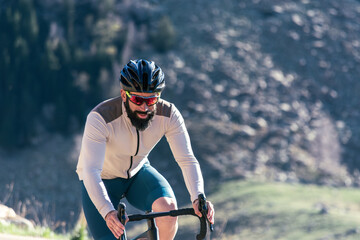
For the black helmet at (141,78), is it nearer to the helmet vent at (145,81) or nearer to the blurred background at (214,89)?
the helmet vent at (145,81)

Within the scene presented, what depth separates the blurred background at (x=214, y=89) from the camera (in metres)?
28.8

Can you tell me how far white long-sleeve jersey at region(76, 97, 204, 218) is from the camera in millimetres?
4777

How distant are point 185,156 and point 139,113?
1.50 ft

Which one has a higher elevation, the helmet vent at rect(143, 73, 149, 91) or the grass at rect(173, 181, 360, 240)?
the helmet vent at rect(143, 73, 149, 91)

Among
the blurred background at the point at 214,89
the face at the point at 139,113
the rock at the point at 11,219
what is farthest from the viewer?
the blurred background at the point at 214,89

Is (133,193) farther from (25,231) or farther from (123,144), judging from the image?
(25,231)

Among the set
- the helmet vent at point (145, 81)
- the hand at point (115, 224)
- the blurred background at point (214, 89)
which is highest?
the helmet vent at point (145, 81)

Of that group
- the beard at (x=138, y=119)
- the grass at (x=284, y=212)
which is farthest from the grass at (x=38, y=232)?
the grass at (x=284, y=212)

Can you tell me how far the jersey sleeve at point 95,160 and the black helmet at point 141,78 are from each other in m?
0.34

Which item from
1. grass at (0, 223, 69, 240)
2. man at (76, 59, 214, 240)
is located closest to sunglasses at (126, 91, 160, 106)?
man at (76, 59, 214, 240)

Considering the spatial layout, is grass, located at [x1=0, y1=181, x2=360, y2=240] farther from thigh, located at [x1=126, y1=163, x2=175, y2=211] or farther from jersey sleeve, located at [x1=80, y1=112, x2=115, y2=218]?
jersey sleeve, located at [x1=80, y1=112, x2=115, y2=218]

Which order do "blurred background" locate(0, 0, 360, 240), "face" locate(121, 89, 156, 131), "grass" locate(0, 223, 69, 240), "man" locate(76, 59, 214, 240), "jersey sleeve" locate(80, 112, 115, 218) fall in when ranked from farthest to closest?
"blurred background" locate(0, 0, 360, 240) < "grass" locate(0, 223, 69, 240) < "face" locate(121, 89, 156, 131) < "man" locate(76, 59, 214, 240) < "jersey sleeve" locate(80, 112, 115, 218)

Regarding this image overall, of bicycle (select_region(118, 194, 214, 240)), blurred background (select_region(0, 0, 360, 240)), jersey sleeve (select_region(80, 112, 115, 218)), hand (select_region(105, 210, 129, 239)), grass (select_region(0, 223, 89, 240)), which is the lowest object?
blurred background (select_region(0, 0, 360, 240))

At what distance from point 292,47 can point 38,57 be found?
1295cm
